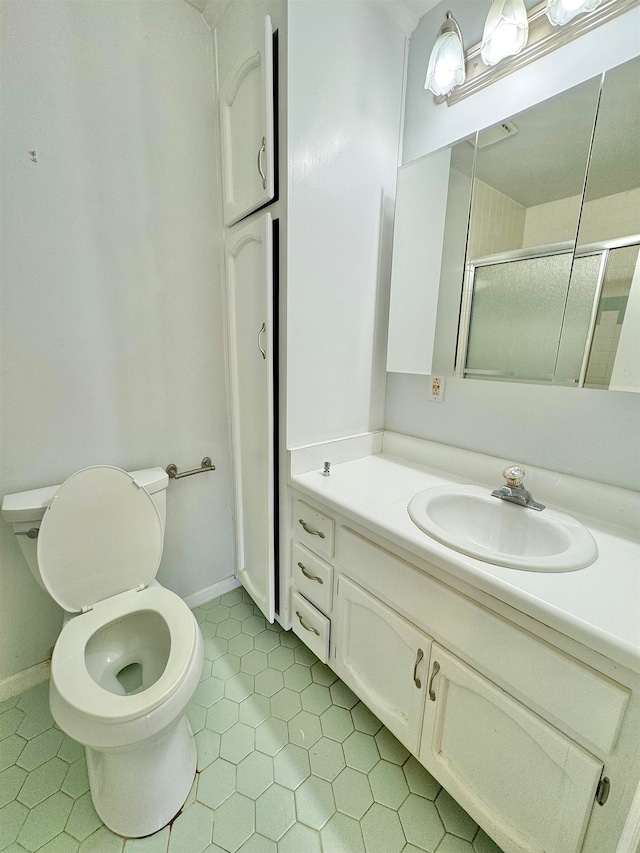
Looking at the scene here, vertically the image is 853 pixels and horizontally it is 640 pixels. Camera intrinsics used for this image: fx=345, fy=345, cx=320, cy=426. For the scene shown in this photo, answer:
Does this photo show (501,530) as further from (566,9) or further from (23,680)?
(23,680)

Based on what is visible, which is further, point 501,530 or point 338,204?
point 338,204

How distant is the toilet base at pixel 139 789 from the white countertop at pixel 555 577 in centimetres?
74

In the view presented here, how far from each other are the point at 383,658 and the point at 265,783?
0.51 metres

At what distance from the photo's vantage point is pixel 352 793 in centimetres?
100

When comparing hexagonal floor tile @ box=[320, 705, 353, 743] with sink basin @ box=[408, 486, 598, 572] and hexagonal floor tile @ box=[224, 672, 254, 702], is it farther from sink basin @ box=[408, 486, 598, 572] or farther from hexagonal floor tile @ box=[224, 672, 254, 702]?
sink basin @ box=[408, 486, 598, 572]

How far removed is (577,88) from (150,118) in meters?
1.32

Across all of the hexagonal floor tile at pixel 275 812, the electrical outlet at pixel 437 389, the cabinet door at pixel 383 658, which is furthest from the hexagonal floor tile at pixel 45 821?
the electrical outlet at pixel 437 389

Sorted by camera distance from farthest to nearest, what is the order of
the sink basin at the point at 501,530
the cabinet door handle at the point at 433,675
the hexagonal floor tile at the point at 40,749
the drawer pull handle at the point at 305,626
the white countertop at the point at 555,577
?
the drawer pull handle at the point at 305,626 < the hexagonal floor tile at the point at 40,749 < the cabinet door handle at the point at 433,675 < the sink basin at the point at 501,530 < the white countertop at the point at 555,577

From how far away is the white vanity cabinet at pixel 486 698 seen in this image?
62 centimetres

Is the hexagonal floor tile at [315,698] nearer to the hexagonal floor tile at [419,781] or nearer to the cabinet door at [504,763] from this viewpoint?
the hexagonal floor tile at [419,781]

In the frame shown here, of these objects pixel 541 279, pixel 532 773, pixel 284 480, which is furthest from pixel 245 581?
pixel 541 279

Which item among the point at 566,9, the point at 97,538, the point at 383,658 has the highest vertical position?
the point at 566,9

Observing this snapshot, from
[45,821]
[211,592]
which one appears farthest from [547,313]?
[45,821]

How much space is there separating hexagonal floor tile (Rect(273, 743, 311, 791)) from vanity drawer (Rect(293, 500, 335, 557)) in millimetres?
604
